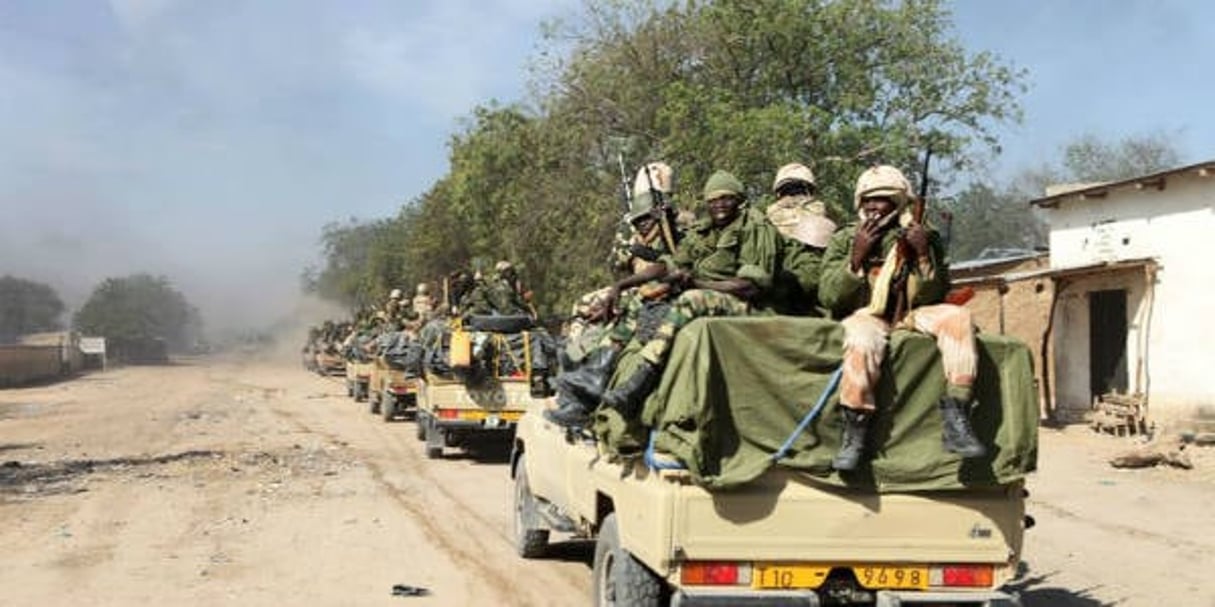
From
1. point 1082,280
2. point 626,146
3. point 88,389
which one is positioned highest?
point 626,146

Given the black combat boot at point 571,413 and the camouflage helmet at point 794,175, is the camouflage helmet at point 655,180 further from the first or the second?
the black combat boot at point 571,413

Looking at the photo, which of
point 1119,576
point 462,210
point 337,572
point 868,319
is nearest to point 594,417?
point 868,319

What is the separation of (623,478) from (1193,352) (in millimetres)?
15544

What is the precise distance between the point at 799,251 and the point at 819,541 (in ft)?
6.74

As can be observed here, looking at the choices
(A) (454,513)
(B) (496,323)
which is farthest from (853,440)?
(B) (496,323)

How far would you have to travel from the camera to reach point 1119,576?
9172 mm

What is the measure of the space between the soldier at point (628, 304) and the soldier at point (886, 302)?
38.8 inches

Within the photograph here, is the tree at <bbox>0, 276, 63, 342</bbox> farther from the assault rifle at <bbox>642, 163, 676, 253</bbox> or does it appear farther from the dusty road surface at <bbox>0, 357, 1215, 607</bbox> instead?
the assault rifle at <bbox>642, 163, 676, 253</bbox>

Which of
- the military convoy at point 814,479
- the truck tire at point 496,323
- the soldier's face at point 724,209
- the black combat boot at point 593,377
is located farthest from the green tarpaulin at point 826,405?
the truck tire at point 496,323

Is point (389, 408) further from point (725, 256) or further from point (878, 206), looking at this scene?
point (878, 206)

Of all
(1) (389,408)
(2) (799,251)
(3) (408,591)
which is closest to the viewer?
(2) (799,251)

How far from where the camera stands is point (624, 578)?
5980mm

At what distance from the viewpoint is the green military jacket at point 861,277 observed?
19.3 ft

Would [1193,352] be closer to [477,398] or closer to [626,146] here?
[477,398]
